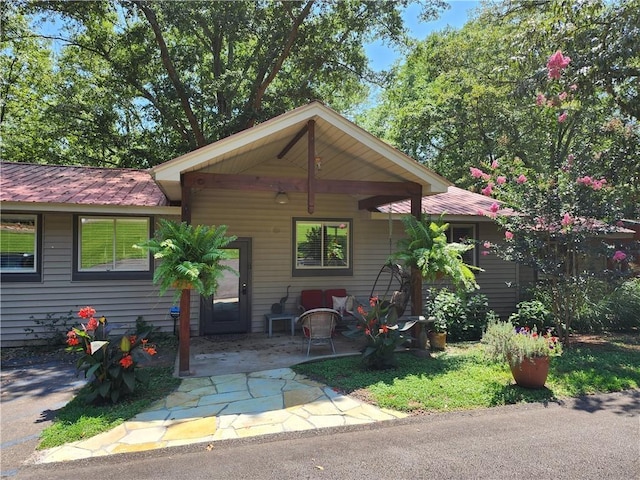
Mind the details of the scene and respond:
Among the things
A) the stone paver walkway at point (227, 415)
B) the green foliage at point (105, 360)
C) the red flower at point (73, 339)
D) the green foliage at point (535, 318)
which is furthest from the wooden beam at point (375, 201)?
the red flower at point (73, 339)

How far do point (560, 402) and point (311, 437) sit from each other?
311cm

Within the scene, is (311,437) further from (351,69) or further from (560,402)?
(351,69)

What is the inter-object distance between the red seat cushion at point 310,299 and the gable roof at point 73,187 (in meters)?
3.37

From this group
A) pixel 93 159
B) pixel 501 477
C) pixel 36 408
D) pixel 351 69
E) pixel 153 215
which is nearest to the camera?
pixel 501 477

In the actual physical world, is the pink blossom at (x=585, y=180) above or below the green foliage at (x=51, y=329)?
above

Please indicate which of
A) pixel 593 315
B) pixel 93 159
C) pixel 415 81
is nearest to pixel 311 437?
pixel 593 315

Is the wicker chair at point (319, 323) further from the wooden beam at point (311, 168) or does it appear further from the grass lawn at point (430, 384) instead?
the wooden beam at point (311, 168)

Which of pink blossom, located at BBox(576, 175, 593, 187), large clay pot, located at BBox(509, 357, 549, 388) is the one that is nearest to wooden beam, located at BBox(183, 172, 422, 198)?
pink blossom, located at BBox(576, 175, 593, 187)

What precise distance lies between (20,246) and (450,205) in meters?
9.21

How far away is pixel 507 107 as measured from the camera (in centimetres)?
1473

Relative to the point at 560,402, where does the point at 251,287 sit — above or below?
above

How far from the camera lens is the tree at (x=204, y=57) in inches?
488

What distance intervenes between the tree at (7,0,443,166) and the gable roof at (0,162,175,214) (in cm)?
486

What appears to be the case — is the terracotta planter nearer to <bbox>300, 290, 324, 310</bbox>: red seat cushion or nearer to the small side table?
<bbox>300, 290, 324, 310</bbox>: red seat cushion
